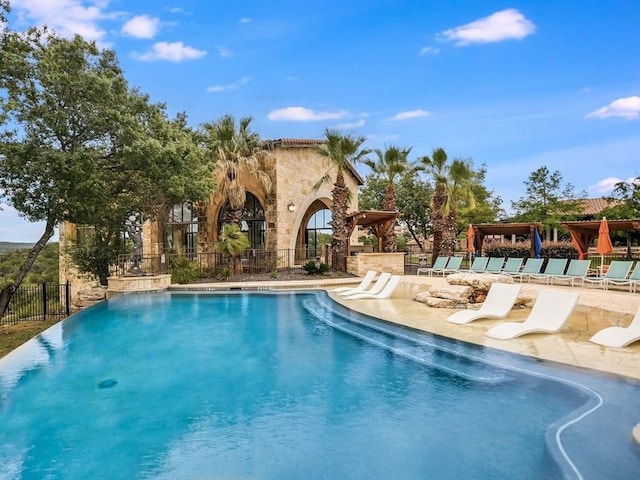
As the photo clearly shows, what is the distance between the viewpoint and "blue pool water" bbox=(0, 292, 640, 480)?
4.06 m

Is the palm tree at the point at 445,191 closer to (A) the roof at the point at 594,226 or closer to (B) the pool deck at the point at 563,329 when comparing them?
(A) the roof at the point at 594,226

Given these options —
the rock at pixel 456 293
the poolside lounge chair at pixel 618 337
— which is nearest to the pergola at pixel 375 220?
the rock at pixel 456 293

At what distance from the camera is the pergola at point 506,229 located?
18281 millimetres

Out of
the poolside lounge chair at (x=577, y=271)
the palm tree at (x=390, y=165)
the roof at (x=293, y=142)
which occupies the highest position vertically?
the roof at (x=293, y=142)

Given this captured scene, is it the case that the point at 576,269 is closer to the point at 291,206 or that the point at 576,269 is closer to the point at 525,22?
the point at 525,22

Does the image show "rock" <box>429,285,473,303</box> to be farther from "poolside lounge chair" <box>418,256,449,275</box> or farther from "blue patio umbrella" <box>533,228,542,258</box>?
"blue patio umbrella" <box>533,228,542,258</box>

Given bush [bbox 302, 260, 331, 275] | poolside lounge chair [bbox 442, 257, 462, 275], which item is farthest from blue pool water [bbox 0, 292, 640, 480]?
poolside lounge chair [bbox 442, 257, 462, 275]

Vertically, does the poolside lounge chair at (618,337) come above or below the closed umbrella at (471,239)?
below

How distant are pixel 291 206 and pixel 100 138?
10.4m

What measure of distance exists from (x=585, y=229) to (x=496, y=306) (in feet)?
32.0

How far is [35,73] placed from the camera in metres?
12.4

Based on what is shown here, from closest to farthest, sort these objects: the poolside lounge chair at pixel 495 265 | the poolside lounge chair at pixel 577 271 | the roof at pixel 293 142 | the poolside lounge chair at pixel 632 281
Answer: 1. the poolside lounge chair at pixel 632 281
2. the poolside lounge chair at pixel 577 271
3. the poolside lounge chair at pixel 495 265
4. the roof at pixel 293 142

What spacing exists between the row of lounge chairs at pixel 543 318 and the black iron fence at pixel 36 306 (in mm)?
12479

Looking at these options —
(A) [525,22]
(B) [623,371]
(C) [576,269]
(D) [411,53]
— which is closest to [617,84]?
(A) [525,22]
